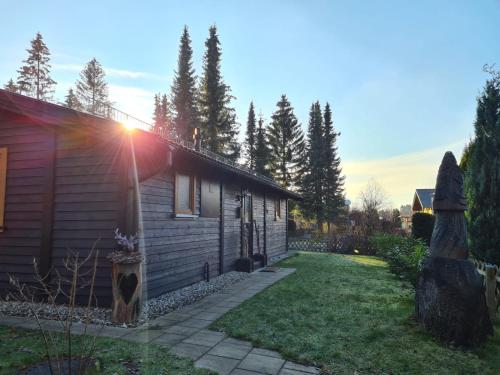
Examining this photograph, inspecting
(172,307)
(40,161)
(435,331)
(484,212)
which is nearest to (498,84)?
(484,212)

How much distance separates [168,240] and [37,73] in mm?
33440

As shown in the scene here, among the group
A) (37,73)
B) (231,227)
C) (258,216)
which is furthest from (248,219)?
(37,73)

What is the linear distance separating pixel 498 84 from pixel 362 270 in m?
6.37

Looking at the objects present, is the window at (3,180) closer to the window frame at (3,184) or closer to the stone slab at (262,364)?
the window frame at (3,184)

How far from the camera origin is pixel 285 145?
111 feet

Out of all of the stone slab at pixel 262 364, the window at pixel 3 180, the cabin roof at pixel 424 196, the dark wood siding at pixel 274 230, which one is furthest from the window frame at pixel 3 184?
the cabin roof at pixel 424 196

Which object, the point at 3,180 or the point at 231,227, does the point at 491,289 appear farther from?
the point at 3,180

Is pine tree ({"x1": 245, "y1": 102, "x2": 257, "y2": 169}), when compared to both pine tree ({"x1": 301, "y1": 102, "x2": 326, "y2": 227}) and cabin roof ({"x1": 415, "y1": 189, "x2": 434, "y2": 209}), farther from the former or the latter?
cabin roof ({"x1": 415, "y1": 189, "x2": 434, "y2": 209})

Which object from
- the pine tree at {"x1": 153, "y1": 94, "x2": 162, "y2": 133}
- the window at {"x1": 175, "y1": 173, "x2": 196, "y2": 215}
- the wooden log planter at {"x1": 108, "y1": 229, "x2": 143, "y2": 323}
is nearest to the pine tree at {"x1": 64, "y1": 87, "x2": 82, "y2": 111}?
the pine tree at {"x1": 153, "y1": 94, "x2": 162, "y2": 133}

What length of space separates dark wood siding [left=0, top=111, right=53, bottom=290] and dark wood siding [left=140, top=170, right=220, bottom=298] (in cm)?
192

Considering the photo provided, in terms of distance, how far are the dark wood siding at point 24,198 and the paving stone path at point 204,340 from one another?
1314 mm

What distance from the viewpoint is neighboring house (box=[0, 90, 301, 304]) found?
16.2 feet

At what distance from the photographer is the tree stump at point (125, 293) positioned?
4301mm

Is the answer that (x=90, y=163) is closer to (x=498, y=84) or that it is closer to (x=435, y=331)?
(x=435, y=331)
